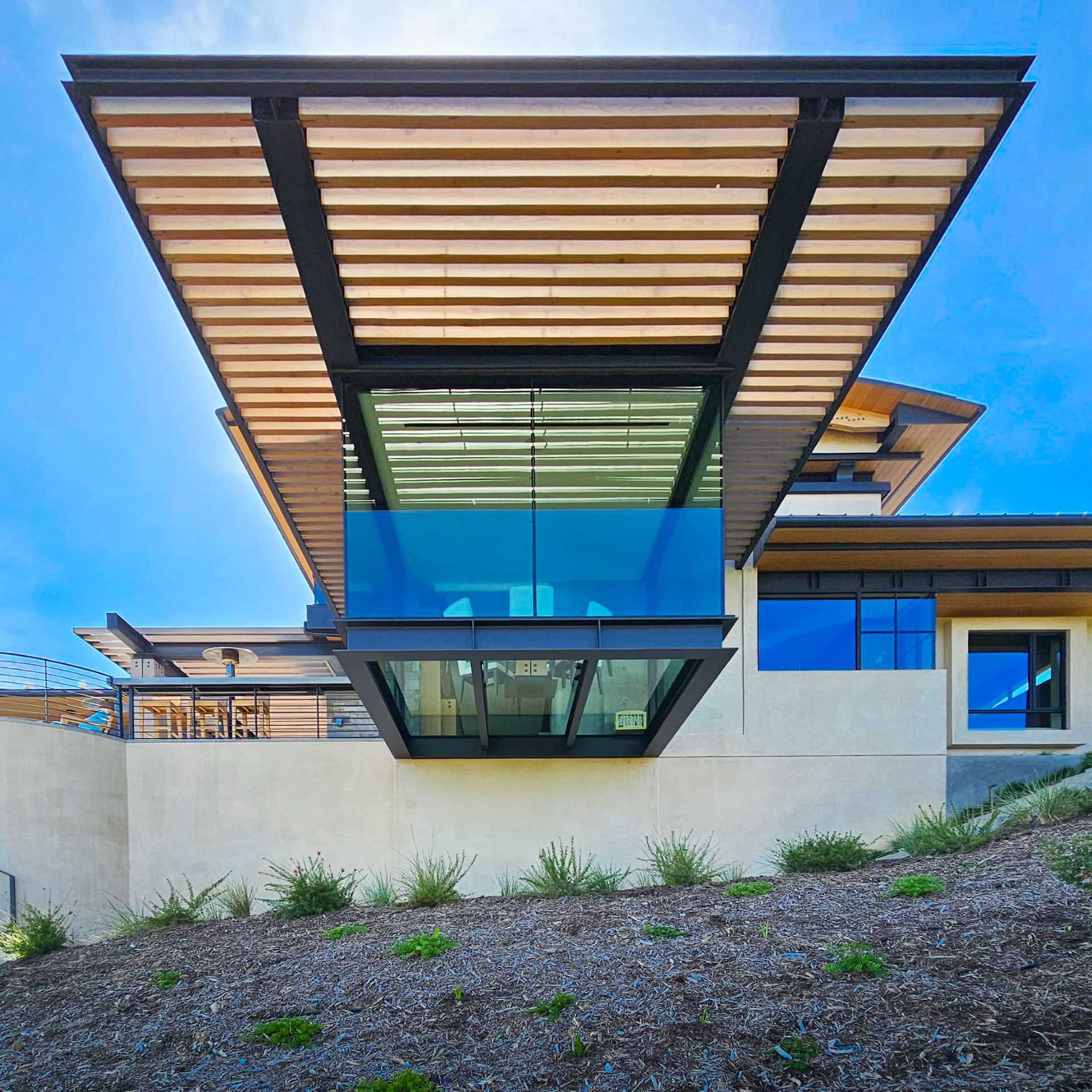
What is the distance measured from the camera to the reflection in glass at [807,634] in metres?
14.3

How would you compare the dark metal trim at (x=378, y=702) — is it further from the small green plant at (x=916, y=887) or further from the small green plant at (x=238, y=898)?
the small green plant at (x=916, y=887)

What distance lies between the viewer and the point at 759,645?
14.4 m

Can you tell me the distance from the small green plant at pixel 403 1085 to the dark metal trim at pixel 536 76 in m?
5.37

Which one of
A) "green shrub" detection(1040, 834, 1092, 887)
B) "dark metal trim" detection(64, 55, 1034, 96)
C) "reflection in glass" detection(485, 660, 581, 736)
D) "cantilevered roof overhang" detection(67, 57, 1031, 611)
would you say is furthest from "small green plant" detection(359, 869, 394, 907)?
"dark metal trim" detection(64, 55, 1034, 96)

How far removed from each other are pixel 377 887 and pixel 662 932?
6.16 meters

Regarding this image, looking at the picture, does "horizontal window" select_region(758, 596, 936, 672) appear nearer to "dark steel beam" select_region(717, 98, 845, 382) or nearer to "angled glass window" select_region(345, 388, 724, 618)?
"angled glass window" select_region(345, 388, 724, 618)

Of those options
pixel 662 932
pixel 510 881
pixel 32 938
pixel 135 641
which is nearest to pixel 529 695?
pixel 510 881

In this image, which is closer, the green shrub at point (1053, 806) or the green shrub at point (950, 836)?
the green shrub at point (950, 836)

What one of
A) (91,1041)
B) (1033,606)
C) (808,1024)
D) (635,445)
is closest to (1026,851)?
(808,1024)

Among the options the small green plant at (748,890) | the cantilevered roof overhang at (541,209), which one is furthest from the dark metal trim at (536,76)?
the small green plant at (748,890)

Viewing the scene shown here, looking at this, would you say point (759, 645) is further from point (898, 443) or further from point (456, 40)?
point (456, 40)

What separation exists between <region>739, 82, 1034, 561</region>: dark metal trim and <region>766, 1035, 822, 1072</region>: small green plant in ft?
15.3

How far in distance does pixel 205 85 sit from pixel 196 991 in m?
5.84

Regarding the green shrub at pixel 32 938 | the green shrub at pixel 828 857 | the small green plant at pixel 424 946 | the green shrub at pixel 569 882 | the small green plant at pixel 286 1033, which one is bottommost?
the green shrub at pixel 32 938
